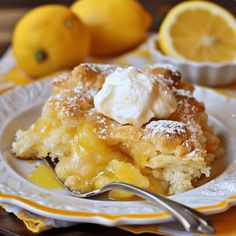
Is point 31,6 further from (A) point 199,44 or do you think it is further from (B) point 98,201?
(B) point 98,201

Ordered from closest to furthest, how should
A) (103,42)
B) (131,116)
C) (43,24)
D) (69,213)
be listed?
(69,213) < (131,116) < (43,24) < (103,42)

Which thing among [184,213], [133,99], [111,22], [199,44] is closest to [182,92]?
[133,99]

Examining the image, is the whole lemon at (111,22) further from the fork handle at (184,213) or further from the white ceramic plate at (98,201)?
the fork handle at (184,213)

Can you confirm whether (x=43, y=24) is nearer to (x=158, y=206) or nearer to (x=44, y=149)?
(x=44, y=149)

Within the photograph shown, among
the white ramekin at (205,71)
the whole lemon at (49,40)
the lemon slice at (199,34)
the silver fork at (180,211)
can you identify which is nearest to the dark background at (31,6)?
the lemon slice at (199,34)

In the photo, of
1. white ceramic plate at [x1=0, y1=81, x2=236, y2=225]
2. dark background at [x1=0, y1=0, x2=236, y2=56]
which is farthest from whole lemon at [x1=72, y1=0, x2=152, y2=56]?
white ceramic plate at [x1=0, y1=81, x2=236, y2=225]

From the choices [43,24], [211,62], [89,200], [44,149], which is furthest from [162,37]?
[89,200]
